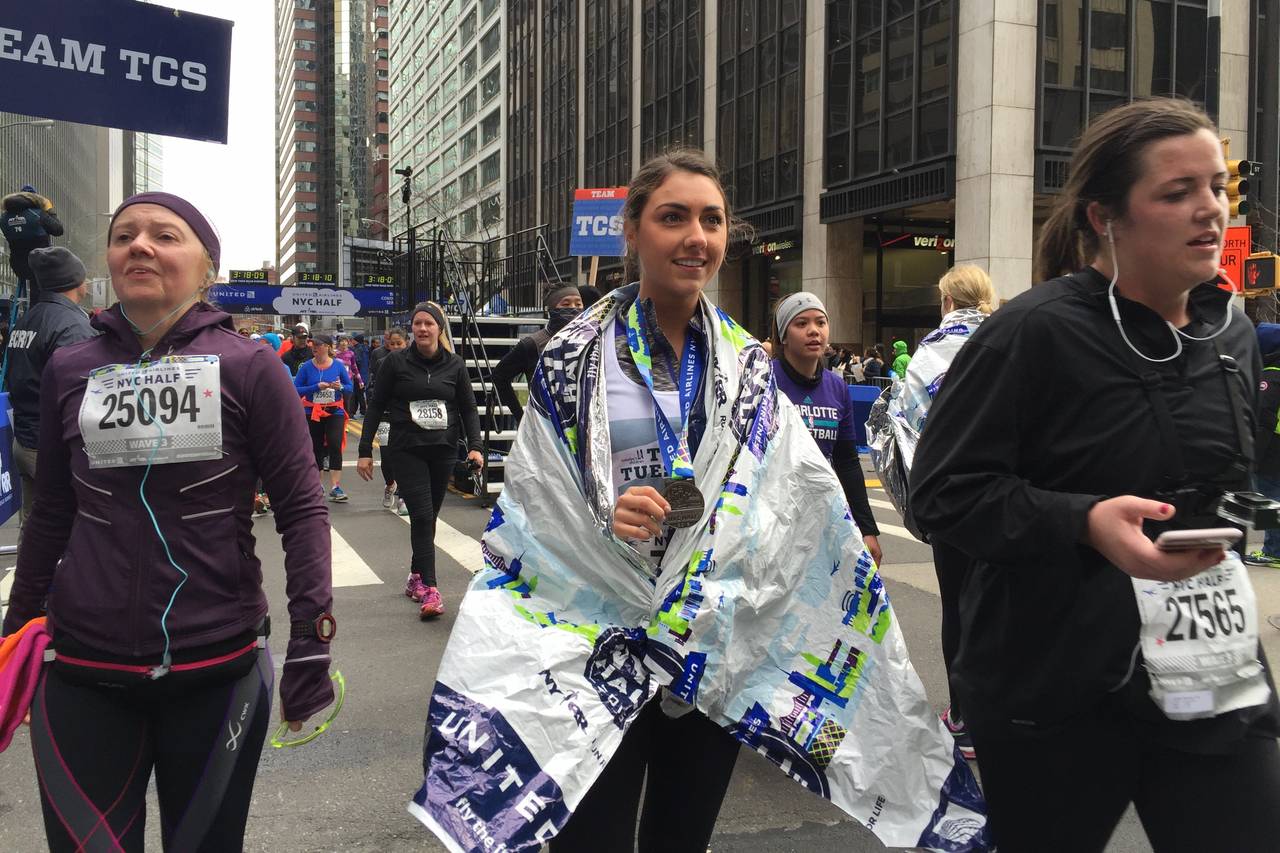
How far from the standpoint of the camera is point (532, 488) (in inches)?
91.0

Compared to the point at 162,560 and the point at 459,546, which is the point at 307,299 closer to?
the point at 459,546

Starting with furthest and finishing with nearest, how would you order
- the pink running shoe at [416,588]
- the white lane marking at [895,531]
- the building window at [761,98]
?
the building window at [761,98] < the white lane marking at [895,531] < the pink running shoe at [416,588]

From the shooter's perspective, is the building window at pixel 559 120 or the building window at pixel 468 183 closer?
the building window at pixel 559 120

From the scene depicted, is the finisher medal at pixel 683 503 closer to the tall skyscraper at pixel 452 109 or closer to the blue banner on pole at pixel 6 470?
the blue banner on pole at pixel 6 470

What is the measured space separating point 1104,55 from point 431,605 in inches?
878

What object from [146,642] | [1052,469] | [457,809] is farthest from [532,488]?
[1052,469]

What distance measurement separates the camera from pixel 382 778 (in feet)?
13.4

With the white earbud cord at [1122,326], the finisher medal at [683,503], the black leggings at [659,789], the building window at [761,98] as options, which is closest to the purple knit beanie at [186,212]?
the finisher medal at [683,503]

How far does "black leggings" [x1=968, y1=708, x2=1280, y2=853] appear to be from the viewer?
5.99 ft

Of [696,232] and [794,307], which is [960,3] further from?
[696,232]

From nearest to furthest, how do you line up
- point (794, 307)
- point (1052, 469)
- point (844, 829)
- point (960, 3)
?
1. point (1052, 469)
2. point (844, 829)
3. point (794, 307)
4. point (960, 3)

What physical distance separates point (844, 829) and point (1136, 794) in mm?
1850

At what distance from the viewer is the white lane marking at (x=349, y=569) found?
25.8 feet

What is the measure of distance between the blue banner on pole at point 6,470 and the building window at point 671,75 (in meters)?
28.7
